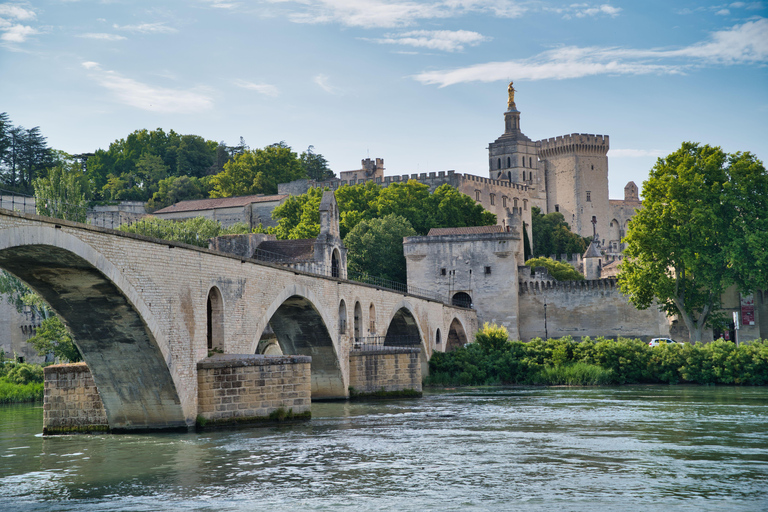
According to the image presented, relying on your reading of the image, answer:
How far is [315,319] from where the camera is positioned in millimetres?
31000

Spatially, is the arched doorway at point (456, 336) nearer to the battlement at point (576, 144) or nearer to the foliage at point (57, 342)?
the foliage at point (57, 342)

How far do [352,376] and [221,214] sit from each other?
47.8 m

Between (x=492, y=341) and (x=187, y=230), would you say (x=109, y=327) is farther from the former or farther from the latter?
(x=187, y=230)

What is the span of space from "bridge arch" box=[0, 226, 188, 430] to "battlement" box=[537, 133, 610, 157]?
91.0 m

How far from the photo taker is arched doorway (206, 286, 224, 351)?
75.6ft

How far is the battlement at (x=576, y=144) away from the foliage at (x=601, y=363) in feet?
221

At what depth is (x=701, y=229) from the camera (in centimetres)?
4544

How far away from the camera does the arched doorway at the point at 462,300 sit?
58531 millimetres

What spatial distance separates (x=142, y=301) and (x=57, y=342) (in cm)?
2740

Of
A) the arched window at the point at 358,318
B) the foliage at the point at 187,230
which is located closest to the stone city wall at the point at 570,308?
the foliage at the point at 187,230

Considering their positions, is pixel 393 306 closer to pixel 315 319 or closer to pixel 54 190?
pixel 315 319

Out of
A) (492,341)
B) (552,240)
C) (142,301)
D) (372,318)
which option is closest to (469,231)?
(492,341)

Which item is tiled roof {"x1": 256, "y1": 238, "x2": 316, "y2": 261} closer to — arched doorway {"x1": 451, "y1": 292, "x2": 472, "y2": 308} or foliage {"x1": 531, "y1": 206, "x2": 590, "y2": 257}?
arched doorway {"x1": 451, "y1": 292, "x2": 472, "y2": 308}

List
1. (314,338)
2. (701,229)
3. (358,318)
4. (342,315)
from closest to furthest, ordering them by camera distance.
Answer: (314,338) → (342,315) → (358,318) → (701,229)
